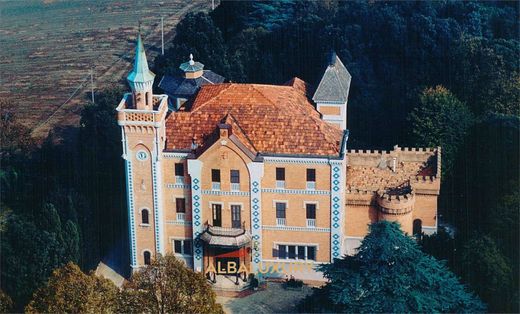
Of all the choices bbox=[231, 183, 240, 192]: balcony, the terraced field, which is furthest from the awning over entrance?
the terraced field

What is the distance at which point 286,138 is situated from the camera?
68.8 meters

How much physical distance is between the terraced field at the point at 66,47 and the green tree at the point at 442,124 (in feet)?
160

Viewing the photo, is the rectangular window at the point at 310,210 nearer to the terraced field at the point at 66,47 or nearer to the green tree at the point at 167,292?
the green tree at the point at 167,292

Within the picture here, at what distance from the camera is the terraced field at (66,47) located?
123 meters

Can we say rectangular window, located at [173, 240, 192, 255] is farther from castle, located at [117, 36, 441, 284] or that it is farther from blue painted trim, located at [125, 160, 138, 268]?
blue painted trim, located at [125, 160, 138, 268]

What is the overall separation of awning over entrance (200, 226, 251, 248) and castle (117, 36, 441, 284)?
9 centimetres

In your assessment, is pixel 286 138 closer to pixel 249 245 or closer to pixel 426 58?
pixel 249 245

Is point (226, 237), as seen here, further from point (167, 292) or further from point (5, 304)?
point (5, 304)

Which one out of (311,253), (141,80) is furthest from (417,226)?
(141,80)

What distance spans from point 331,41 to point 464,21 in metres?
17.2

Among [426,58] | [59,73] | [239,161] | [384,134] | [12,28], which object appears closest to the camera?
[239,161]

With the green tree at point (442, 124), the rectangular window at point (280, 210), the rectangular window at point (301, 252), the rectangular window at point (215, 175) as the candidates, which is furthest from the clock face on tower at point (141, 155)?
the green tree at point (442, 124)

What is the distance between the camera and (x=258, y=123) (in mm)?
69438

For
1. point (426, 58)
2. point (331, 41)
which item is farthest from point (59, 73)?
point (426, 58)
